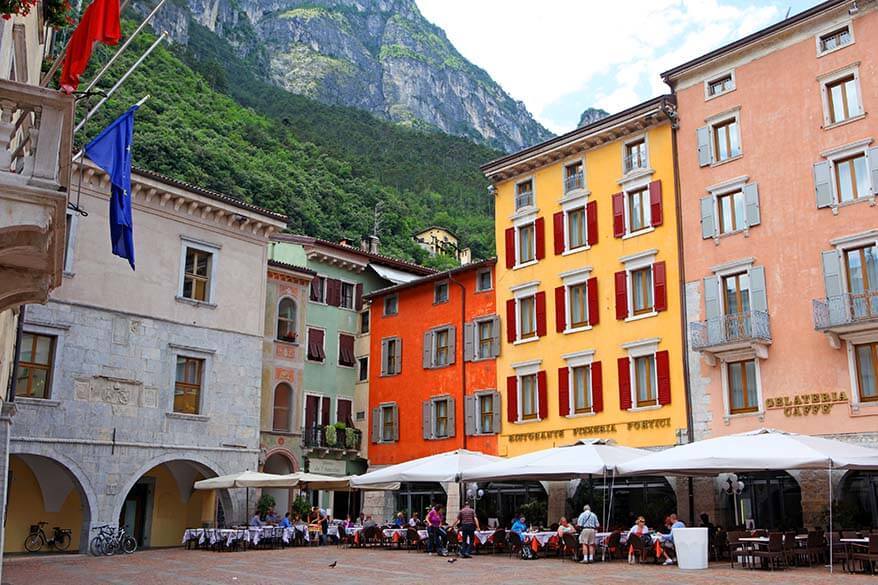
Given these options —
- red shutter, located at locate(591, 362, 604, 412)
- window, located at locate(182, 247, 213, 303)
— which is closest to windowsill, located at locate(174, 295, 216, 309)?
window, located at locate(182, 247, 213, 303)

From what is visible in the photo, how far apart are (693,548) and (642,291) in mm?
11084

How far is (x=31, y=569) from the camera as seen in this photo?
755 inches

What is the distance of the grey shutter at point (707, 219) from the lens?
25969 mm

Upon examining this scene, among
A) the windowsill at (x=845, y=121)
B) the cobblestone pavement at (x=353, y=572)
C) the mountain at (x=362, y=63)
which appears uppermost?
the mountain at (x=362, y=63)

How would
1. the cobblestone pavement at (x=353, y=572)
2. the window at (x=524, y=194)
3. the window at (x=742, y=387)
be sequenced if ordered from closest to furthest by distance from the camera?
the cobblestone pavement at (x=353, y=572)
the window at (x=742, y=387)
the window at (x=524, y=194)

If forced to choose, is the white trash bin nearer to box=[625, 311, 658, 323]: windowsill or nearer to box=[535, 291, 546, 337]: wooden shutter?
box=[625, 311, 658, 323]: windowsill

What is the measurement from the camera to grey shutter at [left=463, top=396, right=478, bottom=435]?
3219 cm

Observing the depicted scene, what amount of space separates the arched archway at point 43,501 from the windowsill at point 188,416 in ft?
10.8

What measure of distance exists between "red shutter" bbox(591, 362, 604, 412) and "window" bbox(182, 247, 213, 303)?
12943 mm

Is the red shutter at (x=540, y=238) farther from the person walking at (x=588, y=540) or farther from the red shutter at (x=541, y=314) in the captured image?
the person walking at (x=588, y=540)

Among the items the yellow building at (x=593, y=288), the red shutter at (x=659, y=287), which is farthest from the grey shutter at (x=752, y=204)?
the red shutter at (x=659, y=287)

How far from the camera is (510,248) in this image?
32.4m

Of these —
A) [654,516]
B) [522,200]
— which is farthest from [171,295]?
[654,516]

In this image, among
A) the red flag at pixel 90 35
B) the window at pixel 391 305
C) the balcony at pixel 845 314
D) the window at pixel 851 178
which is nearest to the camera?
the red flag at pixel 90 35
